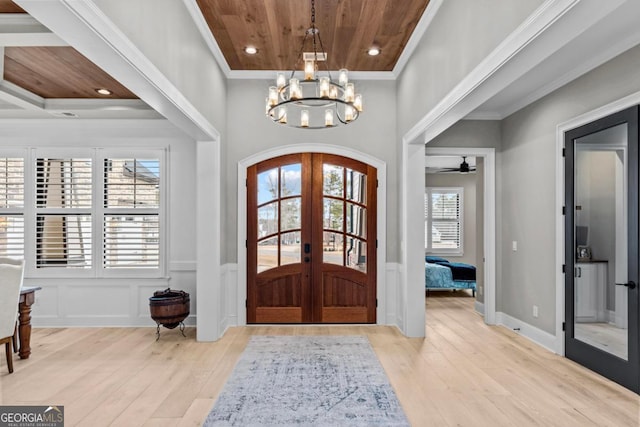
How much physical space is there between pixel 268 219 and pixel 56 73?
2.82m

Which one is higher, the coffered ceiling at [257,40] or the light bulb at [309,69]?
the coffered ceiling at [257,40]

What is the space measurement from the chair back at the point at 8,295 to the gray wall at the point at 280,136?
222 centimetres

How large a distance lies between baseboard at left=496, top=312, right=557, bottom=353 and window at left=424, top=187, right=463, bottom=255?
178 inches

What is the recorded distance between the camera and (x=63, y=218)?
5266mm

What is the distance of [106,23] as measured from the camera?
2.10 m

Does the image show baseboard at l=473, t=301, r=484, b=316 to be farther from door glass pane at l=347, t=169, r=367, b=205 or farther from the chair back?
the chair back

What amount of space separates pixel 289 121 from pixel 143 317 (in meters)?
3.25

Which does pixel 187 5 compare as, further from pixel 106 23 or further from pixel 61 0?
pixel 61 0

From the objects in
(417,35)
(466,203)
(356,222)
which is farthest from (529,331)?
(466,203)

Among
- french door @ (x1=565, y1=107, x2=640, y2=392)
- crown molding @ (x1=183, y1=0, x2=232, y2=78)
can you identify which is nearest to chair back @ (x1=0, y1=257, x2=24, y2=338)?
crown molding @ (x1=183, y1=0, x2=232, y2=78)

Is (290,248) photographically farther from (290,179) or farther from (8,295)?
(8,295)

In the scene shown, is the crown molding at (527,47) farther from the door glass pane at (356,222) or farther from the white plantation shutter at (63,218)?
the white plantation shutter at (63,218)

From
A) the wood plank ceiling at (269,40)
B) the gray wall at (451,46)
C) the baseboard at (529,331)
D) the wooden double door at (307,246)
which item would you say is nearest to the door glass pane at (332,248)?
the wooden double door at (307,246)

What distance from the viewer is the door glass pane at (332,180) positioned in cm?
528
